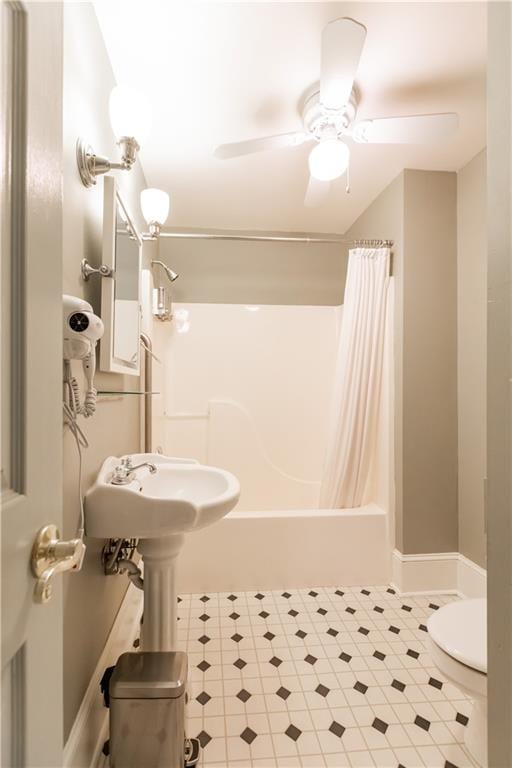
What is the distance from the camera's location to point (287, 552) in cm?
213

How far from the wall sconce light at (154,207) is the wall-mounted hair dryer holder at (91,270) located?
75 cm

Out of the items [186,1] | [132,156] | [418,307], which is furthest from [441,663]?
[186,1]

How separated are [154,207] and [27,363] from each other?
1677 mm

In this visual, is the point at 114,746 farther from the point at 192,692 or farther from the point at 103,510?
the point at 103,510

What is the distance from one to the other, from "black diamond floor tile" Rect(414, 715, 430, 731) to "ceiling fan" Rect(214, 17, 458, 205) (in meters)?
2.13

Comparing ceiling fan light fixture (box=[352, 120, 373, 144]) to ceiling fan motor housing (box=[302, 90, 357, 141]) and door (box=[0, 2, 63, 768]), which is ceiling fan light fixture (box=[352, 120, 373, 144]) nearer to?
ceiling fan motor housing (box=[302, 90, 357, 141])

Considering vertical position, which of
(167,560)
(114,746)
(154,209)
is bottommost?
(114,746)

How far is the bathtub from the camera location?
6.89 ft

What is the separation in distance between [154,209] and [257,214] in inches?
45.4

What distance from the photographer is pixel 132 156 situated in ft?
4.02

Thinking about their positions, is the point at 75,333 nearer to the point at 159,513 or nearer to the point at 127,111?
the point at 159,513

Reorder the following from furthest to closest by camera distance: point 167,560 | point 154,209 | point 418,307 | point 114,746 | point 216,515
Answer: point 418,307 → point 154,209 → point 167,560 → point 216,515 → point 114,746

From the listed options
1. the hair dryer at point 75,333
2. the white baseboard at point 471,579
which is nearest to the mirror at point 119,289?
the hair dryer at point 75,333

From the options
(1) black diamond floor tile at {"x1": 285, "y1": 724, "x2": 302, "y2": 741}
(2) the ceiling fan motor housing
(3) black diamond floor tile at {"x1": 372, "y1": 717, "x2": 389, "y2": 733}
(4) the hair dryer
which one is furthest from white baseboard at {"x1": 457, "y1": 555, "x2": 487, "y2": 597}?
(2) the ceiling fan motor housing
